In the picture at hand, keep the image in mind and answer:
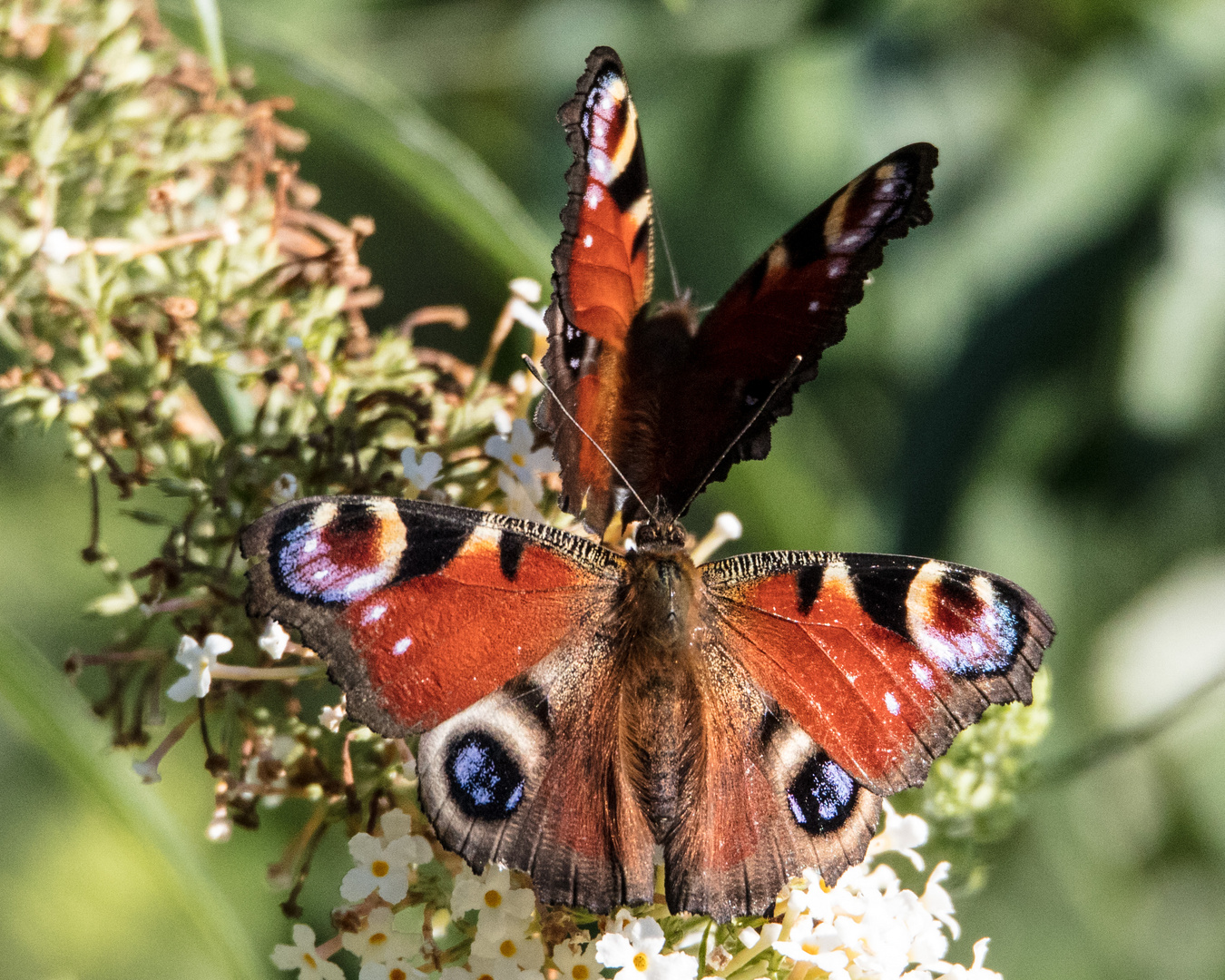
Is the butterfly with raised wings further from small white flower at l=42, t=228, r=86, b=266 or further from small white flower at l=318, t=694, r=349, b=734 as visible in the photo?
small white flower at l=42, t=228, r=86, b=266

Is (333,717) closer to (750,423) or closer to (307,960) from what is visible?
(307,960)

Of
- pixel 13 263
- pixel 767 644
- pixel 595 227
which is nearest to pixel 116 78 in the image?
pixel 13 263

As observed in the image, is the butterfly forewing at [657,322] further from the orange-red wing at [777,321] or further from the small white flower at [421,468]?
the small white flower at [421,468]

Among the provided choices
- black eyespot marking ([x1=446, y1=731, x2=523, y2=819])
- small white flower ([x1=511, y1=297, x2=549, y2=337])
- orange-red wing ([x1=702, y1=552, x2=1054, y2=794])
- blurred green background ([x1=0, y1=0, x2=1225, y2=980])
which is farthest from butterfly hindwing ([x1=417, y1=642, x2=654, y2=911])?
blurred green background ([x1=0, y1=0, x2=1225, y2=980])

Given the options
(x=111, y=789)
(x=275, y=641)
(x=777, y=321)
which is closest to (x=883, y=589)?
(x=777, y=321)

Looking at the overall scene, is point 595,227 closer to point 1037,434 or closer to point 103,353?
point 103,353

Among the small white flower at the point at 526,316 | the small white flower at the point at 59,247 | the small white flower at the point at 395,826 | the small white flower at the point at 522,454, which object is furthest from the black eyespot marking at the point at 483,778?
the small white flower at the point at 59,247
